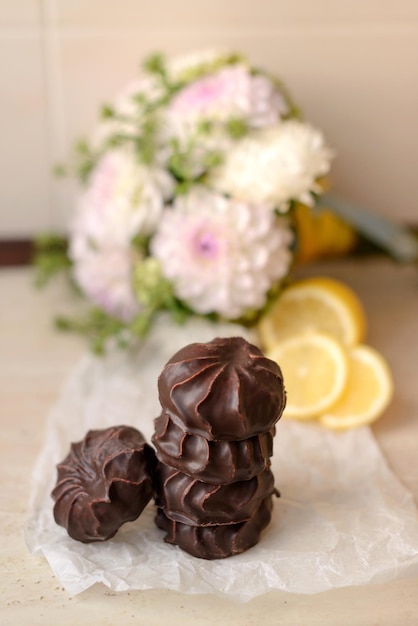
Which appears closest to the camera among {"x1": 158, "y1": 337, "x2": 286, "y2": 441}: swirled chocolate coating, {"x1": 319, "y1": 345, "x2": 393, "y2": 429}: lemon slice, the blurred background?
{"x1": 158, "y1": 337, "x2": 286, "y2": 441}: swirled chocolate coating

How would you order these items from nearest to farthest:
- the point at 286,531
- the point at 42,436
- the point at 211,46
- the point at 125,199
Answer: the point at 286,531 → the point at 42,436 → the point at 125,199 → the point at 211,46

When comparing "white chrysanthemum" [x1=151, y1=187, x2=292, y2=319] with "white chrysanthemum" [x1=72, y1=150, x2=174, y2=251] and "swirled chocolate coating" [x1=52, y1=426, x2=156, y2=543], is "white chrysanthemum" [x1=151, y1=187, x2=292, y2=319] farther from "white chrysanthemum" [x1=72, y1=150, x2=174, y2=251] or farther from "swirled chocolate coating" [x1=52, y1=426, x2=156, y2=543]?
"swirled chocolate coating" [x1=52, y1=426, x2=156, y2=543]

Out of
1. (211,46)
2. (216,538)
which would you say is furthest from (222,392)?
(211,46)

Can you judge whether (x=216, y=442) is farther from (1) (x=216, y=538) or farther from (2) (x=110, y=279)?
(2) (x=110, y=279)

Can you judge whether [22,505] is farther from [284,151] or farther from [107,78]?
[107,78]

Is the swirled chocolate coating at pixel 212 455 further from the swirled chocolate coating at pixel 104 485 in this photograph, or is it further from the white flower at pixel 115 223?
the white flower at pixel 115 223

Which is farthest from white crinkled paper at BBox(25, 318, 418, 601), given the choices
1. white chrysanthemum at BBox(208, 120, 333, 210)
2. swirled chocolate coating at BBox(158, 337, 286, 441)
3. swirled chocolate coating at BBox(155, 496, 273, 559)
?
white chrysanthemum at BBox(208, 120, 333, 210)
